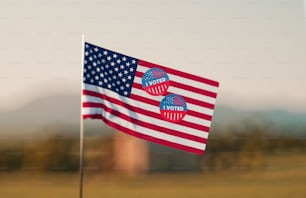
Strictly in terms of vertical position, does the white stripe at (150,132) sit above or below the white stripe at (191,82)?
below

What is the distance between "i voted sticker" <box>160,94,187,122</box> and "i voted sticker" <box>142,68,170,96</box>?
0.24 ft

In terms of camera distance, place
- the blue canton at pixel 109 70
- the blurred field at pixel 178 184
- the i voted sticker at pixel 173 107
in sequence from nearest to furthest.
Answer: the blue canton at pixel 109 70 < the i voted sticker at pixel 173 107 < the blurred field at pixel 178 184

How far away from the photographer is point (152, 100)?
11.1 feet

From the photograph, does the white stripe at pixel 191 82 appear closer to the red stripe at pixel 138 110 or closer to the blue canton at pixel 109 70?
the blue canton at pixel 109 70

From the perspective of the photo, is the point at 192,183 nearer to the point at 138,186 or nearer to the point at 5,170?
the point at 138,186

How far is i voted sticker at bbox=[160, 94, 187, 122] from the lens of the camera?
11.1 ft

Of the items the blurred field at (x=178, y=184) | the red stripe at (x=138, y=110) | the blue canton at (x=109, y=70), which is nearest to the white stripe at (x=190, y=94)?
the red stripe at (x=138, y=110)

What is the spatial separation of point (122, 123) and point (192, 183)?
1351 mm

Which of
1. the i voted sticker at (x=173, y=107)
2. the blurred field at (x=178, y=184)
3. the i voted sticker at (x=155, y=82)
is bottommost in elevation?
the blurred field at (x=178, y=184)

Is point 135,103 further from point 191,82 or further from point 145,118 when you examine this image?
point 191,82

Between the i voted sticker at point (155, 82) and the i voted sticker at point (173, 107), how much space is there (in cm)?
7

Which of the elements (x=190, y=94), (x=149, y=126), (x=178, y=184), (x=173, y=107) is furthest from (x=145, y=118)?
(x=178, y=184)

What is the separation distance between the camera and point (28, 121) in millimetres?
4145

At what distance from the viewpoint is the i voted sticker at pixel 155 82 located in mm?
3385
